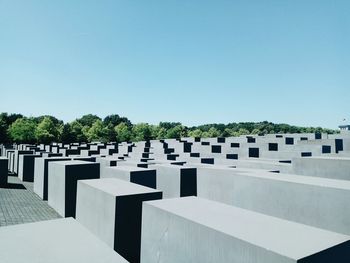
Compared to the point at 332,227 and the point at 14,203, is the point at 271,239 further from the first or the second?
the point at 14,203

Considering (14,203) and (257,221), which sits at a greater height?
(257,221)

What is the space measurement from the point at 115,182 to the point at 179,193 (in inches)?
133

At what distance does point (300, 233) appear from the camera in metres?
4.72

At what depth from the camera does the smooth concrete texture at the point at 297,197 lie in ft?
23.3

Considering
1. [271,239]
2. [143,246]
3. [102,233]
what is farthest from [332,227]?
[102,233]

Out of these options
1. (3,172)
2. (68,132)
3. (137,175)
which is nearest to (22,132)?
(68,132)

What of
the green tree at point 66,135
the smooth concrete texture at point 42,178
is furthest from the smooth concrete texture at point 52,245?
the green tree at point 66,135

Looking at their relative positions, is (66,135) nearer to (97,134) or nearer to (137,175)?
(97,134)

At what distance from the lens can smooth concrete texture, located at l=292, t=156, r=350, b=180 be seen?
10.5 m

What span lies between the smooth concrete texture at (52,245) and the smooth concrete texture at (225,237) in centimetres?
175

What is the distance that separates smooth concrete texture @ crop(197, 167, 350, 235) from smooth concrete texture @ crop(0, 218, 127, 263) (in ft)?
18.6

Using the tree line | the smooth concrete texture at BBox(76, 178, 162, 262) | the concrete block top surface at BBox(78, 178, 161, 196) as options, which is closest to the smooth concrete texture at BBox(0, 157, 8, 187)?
the concrete block top surface at BBox(78, 178, 161, 196)

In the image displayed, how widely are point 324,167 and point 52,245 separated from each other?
10115mm

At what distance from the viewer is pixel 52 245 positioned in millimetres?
3902
